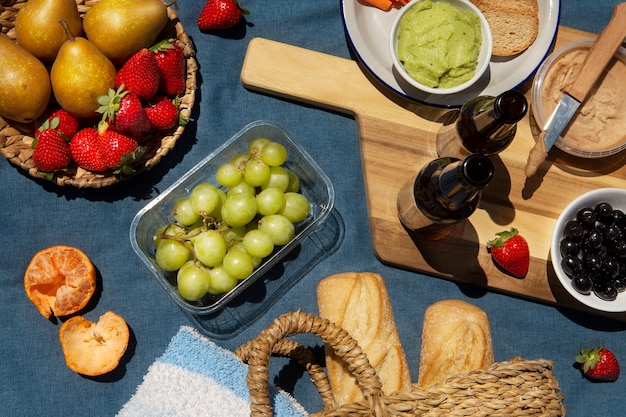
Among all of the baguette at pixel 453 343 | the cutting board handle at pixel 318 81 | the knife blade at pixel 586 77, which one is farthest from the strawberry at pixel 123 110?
the knife blade at pixel 586 77

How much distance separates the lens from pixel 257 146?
3.83ft

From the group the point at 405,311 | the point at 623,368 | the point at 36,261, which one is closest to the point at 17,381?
the point at 36,261

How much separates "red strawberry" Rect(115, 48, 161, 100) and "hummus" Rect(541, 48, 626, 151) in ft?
2.58

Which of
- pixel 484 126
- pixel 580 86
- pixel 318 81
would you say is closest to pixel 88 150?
pixel 318 81

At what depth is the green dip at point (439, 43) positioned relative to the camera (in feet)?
3.79

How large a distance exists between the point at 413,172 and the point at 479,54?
27 cm

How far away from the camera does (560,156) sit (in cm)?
125

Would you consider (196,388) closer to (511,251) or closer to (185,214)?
(185,214)

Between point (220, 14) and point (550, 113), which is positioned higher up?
point (220, 14)

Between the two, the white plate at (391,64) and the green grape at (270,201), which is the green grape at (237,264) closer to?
the green grape at (270,201)

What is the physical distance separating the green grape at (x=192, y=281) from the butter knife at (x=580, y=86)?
0.69 m

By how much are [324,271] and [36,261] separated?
0.58 meters

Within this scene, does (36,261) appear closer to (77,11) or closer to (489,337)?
(77,11)

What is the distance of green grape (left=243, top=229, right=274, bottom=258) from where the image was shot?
1103 mm
